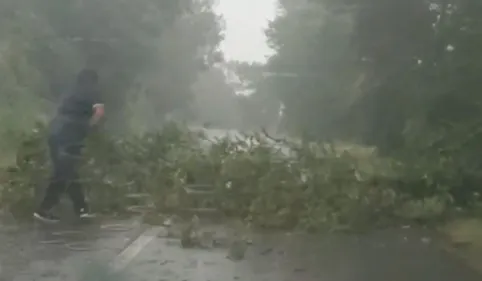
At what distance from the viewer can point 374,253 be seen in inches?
209

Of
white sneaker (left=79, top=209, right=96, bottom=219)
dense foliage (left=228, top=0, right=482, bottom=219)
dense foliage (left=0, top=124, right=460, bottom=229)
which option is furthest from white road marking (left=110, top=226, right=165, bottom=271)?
dense foliage (left=228, top=0, right=482, bottom=219)

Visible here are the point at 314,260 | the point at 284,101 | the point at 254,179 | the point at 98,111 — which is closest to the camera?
the point at 314,260

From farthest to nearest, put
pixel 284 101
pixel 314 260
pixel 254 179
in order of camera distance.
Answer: pixel 254 179, pixel 284 101, pixel 314 260

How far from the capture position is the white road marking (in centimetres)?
496

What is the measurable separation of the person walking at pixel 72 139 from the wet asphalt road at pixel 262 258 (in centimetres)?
22

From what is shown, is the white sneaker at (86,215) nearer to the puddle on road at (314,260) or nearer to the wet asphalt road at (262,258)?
the wet asphalt road at (262,258)

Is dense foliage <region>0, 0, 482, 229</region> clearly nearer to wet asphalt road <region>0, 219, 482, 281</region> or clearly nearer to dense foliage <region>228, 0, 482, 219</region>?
dense foliage <region>228, 0, 482, 219</region>

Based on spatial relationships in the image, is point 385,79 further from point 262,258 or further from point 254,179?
point 262,258

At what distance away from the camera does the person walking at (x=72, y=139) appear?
18.0ft

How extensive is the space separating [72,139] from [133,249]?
927mm

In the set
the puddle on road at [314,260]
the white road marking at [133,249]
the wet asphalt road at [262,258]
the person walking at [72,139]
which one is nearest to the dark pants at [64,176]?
the person walking at [72,139]

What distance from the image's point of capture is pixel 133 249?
521cm

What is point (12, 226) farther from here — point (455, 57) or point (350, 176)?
point (455, 57)

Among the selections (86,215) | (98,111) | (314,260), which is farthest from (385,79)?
(86,215)
